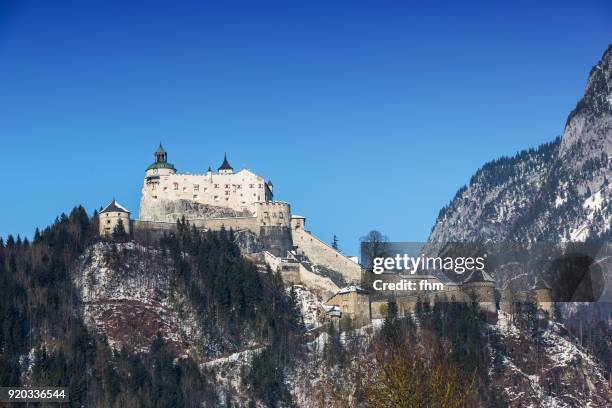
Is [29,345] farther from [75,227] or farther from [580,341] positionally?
[580,341]

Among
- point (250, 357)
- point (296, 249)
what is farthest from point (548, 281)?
point (250, 357)

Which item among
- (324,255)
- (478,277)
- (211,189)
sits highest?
(211,189)

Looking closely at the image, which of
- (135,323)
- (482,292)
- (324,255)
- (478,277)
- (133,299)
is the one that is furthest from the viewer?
(324,255)

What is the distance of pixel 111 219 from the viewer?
151000 millimetres

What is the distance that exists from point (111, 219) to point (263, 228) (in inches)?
669

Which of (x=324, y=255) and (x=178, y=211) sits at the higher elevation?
(x=178, y=211)

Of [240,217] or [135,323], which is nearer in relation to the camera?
[135,323]

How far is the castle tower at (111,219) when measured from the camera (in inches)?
5945

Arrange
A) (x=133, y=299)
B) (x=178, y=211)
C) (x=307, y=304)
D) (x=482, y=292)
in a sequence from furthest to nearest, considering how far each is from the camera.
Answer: (x=178, y=211), (x=307, y=304), (x=482, y=292), (x=133, y=299)

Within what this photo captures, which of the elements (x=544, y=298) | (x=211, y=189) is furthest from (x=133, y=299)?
(x=544, y=298)

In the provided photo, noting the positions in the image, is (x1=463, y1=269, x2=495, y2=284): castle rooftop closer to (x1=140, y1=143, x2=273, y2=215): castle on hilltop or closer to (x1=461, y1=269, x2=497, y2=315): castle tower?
(x1=461, y1=269, x2=497, y2=315): castle tower

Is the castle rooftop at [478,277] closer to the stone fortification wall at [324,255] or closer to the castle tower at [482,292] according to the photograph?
the castle tower at [482,292]

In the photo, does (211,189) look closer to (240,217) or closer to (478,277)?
(240,217)

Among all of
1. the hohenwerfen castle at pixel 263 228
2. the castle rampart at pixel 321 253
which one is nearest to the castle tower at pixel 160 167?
the hohenwerfen castle at pixel 263 228
